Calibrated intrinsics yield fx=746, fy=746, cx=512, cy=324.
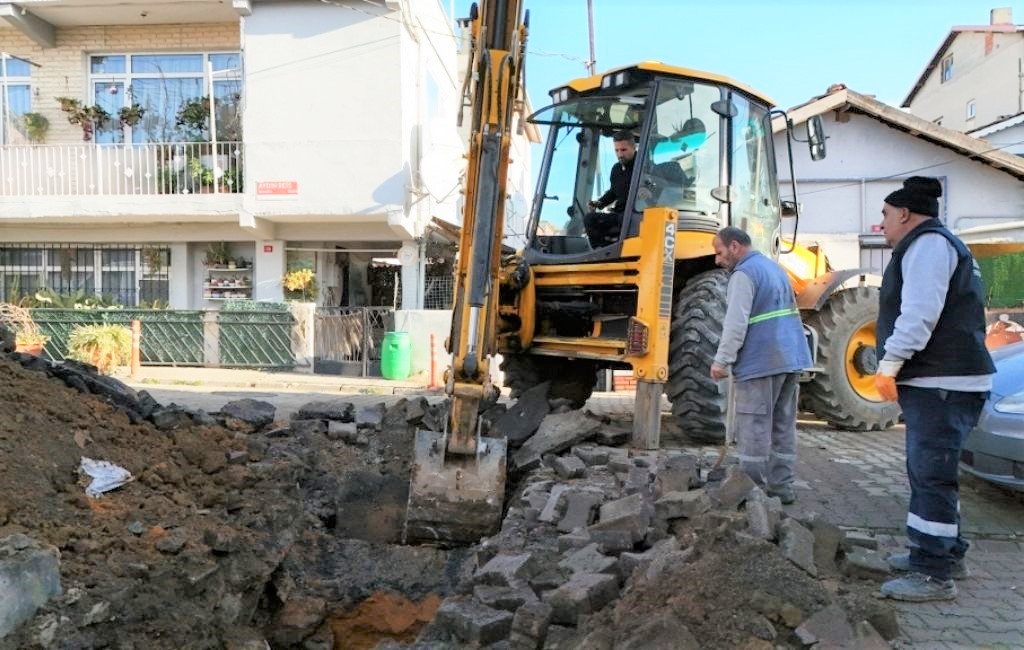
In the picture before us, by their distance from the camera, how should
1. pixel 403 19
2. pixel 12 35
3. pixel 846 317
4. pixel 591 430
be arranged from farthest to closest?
1. pixel 12 35
2. pixel 403 19
3. pixel 846 317
4. pixel 591 430

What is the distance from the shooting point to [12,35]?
1591 centimetres

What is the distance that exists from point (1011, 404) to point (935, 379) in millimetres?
1520

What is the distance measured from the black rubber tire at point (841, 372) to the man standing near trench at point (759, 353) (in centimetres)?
306

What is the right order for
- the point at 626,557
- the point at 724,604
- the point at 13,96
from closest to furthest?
1. the point at 724,604
2. the point at 626,557
3. the point at 13,96

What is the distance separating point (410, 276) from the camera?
591 inches

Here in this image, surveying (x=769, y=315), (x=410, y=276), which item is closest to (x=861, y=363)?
(x=769, y=315)

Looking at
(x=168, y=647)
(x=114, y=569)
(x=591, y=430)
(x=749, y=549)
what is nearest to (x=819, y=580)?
(x=749, y=549)

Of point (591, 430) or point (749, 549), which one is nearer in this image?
point (749, 549)

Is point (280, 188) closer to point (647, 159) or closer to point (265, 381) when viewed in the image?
point (265, 381)

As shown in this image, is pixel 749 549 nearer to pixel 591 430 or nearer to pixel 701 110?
pixel 591 430

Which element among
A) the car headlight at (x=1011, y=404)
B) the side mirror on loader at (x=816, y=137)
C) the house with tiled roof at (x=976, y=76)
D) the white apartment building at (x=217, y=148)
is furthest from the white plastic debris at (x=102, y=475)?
the house with tiled roof at (x=976, y=76)

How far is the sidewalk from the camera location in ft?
39.8

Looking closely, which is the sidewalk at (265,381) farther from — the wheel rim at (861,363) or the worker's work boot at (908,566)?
the worker's work boot at (908,566)

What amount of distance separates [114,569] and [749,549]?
2.79 meters
